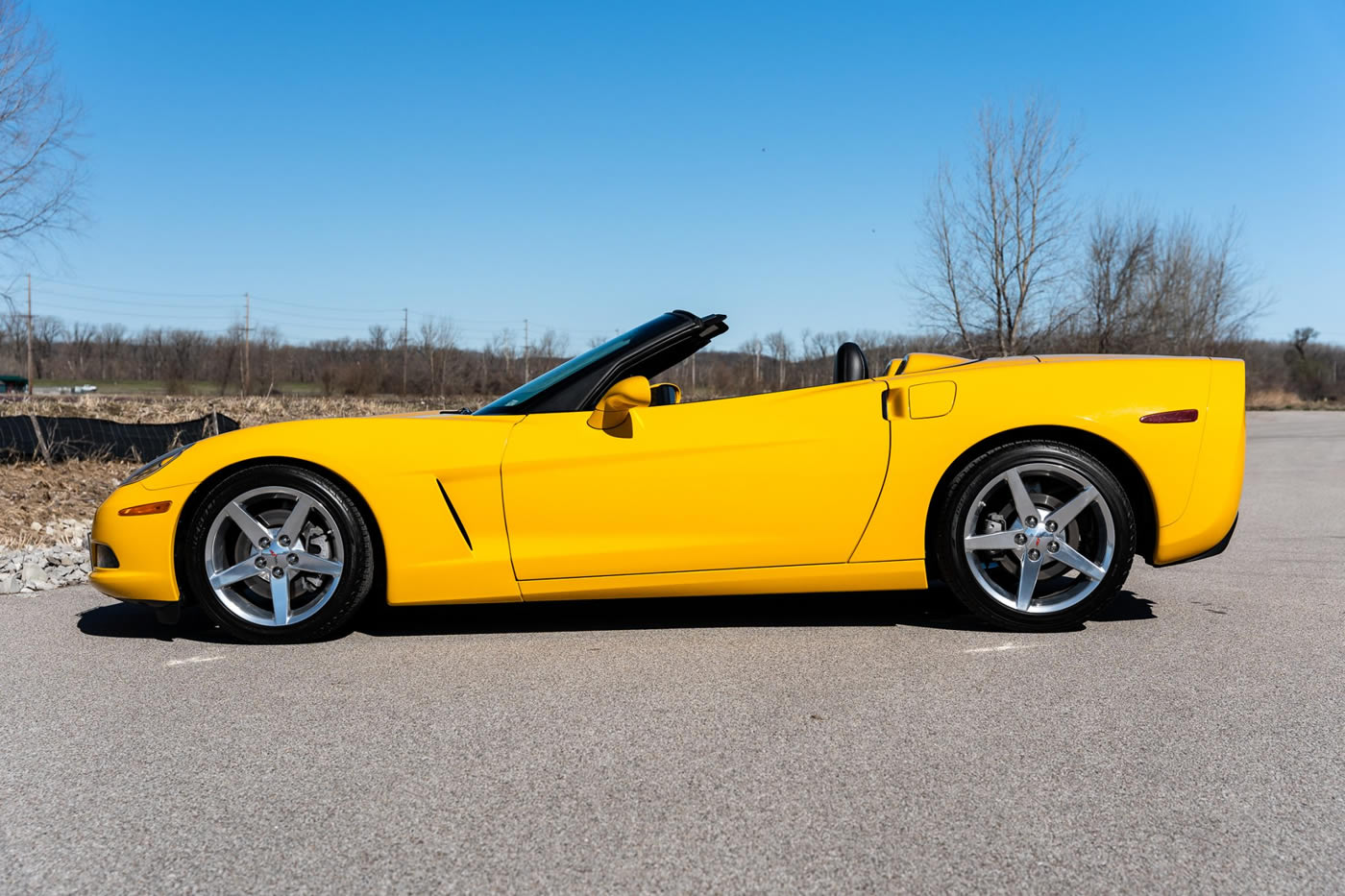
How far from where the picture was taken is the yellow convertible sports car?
12.5ft

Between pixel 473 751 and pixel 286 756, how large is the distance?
500mm

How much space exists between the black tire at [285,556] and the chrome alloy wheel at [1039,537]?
92.2 inches

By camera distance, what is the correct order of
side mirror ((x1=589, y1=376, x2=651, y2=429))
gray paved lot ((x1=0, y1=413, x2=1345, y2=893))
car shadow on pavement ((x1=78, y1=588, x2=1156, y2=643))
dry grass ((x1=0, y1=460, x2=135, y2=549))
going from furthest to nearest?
dry grass ((x1=0, y1=460, x2=135, y2=549)) < car shadow on pavement ((x1=78, y1=588, x2=1156, y2=643)) < side mirror ((x1=589, y1=376, x2=651, y2=429)) < gray paved lot ((x1=0, y1=413, x2=1345, y2=893))

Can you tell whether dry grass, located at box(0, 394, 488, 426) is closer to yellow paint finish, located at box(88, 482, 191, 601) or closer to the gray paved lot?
yellow paint finish, located at box(88, 482, 191, 601)

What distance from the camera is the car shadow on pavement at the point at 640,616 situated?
4.16 metres

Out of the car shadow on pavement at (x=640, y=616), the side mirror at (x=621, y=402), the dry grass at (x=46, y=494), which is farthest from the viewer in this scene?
the dry grass at (x=46, y=494)

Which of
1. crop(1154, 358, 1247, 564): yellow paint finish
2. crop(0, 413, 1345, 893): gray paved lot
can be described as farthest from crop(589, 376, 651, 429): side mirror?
crop(1154, 358, 1247, 564): yellow paint finish

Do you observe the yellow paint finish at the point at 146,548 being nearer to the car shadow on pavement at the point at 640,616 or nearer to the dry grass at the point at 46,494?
the car shadow on pavement at the point at 640,616

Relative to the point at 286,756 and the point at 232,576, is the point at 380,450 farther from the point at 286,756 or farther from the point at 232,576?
the point at 286,756

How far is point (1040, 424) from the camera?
388 centimetres

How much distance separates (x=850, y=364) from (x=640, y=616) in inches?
55.8

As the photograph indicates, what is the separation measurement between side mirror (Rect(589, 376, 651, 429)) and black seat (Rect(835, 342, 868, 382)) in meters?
1.00

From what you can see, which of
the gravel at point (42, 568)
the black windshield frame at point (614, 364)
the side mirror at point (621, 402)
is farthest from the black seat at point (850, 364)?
the gravel at point (42, 568)

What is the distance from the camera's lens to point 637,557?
3.80 meters
